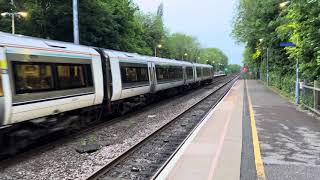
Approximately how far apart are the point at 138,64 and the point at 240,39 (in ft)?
111

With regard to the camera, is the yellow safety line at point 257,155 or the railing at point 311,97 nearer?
the yellow safety line at point 257,155

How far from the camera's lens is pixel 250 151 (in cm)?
948

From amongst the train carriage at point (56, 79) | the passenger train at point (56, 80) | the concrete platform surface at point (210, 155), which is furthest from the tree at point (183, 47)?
the concrete platform surface at point (210, 155)

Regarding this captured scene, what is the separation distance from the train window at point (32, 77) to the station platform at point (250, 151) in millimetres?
3863

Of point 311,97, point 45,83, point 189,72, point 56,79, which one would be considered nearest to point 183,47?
point 189,72

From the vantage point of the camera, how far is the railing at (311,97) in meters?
16.5

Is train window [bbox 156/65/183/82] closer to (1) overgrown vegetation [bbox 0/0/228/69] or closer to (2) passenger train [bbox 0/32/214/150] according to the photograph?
(2) passenger train [bbox 0/32/214/150]

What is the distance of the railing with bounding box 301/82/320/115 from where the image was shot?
16531mm

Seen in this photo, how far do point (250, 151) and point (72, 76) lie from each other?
18.8 feet

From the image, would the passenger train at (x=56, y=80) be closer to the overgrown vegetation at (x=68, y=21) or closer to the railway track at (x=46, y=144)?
the railway track at (x=46, y=144)

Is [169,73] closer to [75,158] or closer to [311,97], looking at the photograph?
[311,97]

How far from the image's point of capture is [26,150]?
10812mm

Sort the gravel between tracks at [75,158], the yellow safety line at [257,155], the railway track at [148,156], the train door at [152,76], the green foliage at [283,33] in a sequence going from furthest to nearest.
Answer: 1. the train door at [152,76]
2. the green foliage at [283,33]
3. the gravel between tracks at [75,158]
4. the railway track at [148,156]
5. the yellow safety line at [257,155]

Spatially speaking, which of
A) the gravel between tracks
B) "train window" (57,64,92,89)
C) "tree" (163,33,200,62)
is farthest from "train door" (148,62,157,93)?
"tree" (163,33,200,62)
